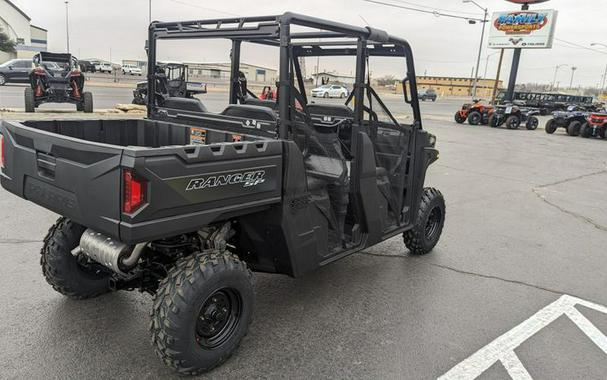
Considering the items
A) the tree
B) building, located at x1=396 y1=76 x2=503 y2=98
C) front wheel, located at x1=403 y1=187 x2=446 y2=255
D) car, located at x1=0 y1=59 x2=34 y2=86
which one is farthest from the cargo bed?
building, located at x1=396 y1=76 x2=503 y2=98

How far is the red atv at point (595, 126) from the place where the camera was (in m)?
21.3

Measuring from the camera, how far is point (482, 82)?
8381 cm

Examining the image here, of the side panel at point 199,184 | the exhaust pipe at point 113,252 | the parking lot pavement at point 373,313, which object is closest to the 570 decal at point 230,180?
the side panel at point 199,184

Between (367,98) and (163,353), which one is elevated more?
(367,98)

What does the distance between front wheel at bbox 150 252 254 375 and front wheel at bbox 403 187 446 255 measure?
2.46 m

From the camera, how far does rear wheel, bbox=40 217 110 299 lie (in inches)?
141

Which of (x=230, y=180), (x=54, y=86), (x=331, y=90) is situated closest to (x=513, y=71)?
(x=54, y=86)

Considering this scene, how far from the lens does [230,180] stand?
9.47 feet

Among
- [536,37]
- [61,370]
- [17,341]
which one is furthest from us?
[536,37]

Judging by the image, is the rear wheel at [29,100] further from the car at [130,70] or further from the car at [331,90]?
the car at [130,70]

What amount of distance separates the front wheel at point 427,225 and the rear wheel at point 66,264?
3055 mm

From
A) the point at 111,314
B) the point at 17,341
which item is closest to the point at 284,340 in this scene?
the point at 111,314

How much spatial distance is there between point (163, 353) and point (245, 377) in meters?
0.53

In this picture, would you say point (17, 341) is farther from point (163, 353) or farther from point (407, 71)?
point (407, 71)
